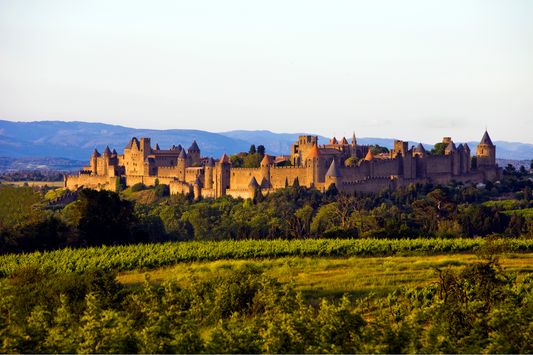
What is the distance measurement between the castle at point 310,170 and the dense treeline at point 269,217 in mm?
1698

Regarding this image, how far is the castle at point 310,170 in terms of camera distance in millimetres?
55406

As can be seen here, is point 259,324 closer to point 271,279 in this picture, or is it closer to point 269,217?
point 271,279

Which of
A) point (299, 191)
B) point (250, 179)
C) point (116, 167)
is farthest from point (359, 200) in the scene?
point (116, 167)

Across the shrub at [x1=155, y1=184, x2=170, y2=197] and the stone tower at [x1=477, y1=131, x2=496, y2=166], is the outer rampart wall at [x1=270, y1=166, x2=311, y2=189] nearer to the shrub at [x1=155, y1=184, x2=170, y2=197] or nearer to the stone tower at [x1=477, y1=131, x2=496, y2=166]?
the shrub at [x1=155, y1=184, x2=170, y2=197]

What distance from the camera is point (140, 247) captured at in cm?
3000

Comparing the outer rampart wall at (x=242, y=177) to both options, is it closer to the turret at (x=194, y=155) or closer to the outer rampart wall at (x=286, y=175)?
the outer rampart wall at (x=286, y=175)

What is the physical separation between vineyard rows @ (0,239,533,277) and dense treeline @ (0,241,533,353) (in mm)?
9295

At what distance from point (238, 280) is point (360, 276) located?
6021 millimetres

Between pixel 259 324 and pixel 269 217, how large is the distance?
36.6 meters

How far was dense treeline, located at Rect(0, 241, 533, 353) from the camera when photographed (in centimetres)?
1069

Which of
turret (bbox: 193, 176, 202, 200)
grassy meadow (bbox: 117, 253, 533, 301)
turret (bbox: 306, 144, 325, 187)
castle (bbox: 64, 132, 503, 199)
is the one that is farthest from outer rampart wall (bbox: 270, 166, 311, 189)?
grassy meadow (bbox: 117, 253, 533, 301)

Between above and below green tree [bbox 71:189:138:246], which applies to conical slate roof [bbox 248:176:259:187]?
above

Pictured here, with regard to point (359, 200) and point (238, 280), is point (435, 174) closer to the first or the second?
point (359, 200)

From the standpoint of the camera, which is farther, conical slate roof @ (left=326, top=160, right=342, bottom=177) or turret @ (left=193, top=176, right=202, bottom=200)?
turret @ (left=193, top=176, right=202, bottom=200)
